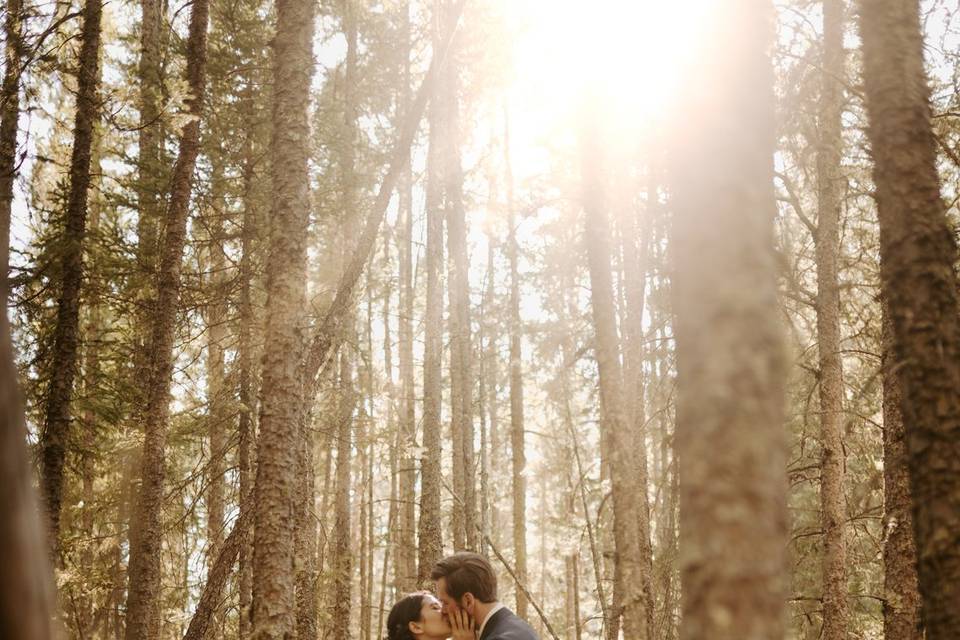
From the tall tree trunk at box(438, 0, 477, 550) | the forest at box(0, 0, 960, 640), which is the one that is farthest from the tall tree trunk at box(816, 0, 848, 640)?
the tall tree trunk at box(438, 0, 477, 550)

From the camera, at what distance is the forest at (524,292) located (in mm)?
1818

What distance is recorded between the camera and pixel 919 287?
2891 millimetres

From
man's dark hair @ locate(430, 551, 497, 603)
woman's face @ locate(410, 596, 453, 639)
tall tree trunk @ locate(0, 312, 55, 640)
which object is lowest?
woman's face @ locate(410, 596, 453, 639)

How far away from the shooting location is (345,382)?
41.8ft

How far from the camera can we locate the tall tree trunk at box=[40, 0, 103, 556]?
7.57 meters

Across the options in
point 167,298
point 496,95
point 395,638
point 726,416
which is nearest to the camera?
point 726,416

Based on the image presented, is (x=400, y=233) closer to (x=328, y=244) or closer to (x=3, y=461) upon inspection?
(x=328, y=244)

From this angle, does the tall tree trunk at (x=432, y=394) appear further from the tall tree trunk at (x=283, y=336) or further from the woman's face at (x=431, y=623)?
the tall tree trunk at (x=283, y=336)

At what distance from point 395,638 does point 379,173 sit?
45.8 feet

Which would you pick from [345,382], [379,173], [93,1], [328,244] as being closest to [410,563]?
[345,382]

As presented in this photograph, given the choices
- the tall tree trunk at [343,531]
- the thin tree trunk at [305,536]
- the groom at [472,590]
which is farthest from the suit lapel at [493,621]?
the tall tree trunk at [343,531]

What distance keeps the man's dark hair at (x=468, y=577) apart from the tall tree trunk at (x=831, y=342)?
4.03m

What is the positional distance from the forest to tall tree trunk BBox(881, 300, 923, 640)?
0.03 m

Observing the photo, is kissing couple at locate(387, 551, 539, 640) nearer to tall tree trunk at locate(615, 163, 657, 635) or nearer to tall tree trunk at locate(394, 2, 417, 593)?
tall tree trunk at locate(615, 163, 657, 635)
